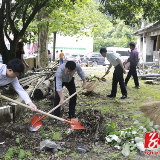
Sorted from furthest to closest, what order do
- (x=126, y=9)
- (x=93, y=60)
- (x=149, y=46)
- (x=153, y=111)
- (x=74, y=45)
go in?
1. (x=74, y=45)
2. (x=93, y=60)
3. (x=149, y=46)
4. (x=126, y=9)
5. (x=153, y=111)

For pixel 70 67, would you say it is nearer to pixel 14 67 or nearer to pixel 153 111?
pixel 14 67

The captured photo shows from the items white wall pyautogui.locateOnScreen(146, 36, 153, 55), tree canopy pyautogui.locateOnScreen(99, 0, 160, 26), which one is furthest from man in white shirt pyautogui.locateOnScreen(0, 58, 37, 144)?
white wall pyautogui.locateOnScreen(146, 36, 153, 55)

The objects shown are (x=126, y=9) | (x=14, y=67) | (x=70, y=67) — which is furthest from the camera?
(x=126, y=9)

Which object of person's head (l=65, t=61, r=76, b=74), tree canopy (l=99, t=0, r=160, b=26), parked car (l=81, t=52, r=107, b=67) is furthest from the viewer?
parked car (l=81, t=52, r=107, b=67)

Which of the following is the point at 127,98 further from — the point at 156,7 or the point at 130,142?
the point at 130,142

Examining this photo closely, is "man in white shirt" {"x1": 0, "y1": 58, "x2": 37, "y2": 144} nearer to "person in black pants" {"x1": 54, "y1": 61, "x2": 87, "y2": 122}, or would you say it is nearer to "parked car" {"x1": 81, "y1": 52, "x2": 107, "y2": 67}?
"person in black pants" {"x1": 54, "y1": 61, "x2": 87, "y2": 122}

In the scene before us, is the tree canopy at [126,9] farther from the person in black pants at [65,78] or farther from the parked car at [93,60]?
the parked car at [93,60]

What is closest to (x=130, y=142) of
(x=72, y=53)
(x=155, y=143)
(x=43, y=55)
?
(x=155, y=143)

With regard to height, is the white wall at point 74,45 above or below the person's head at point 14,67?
above

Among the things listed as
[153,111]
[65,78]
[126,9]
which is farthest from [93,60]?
[153,111]

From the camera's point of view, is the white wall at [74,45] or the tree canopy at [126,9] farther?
the white wall at [74,45]

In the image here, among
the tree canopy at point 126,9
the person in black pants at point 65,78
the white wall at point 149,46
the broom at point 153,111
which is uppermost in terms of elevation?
the tree canopy at point 126,9

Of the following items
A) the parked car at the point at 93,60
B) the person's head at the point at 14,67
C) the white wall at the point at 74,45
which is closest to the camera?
the person's head at the point at 14,67

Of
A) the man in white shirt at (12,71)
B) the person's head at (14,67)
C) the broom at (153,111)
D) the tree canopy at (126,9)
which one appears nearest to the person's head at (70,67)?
the man in white shirt at (12,71)
